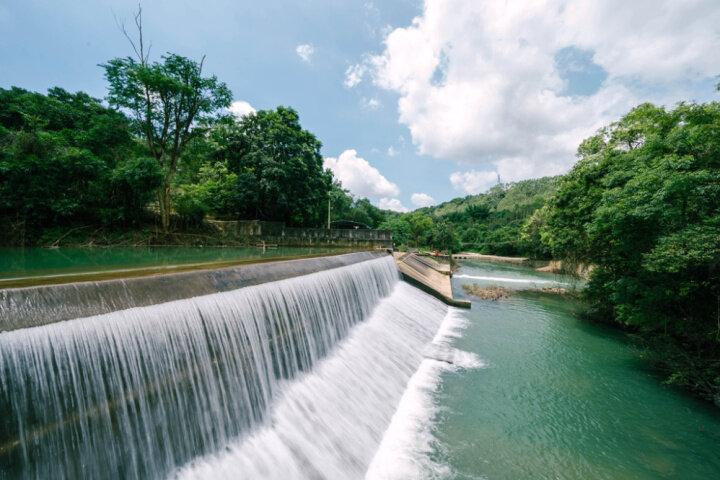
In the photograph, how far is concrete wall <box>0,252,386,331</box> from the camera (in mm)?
2910

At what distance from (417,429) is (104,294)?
497 cm

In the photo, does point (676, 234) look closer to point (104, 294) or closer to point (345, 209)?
point (104, 294)

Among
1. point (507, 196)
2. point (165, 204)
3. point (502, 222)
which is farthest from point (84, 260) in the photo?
point (507, 196)

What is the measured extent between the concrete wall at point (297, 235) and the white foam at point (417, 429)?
1857 centimetres

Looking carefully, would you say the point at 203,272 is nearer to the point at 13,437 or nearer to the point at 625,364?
the point at 13,437

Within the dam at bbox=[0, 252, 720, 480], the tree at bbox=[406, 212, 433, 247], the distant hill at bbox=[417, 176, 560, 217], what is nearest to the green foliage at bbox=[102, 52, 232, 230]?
the dam at bbox=[0, 252, 720, 480]

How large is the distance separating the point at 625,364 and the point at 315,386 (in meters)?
8.86

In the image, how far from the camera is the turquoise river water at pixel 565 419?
4.76m

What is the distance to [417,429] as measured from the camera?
540 cm

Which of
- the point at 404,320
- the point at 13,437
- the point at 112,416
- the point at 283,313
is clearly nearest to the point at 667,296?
the point at 404,320

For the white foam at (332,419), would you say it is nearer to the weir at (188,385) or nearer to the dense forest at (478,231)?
the weir at (188,385)

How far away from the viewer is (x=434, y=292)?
1509cm

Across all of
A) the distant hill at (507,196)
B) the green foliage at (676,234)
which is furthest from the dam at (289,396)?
the distant hill at (507,196)

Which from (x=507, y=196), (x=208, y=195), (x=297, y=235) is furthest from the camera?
(x=507, y=196)
